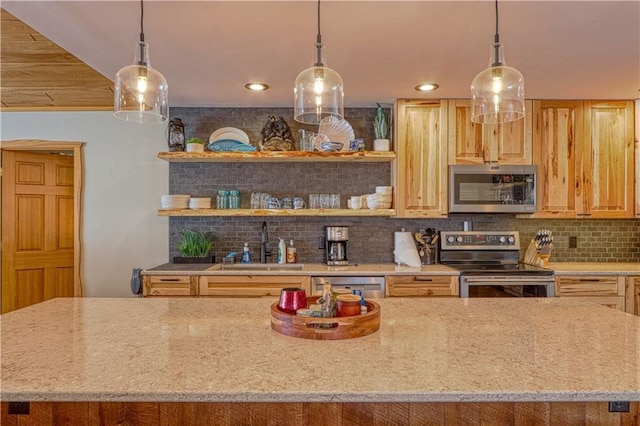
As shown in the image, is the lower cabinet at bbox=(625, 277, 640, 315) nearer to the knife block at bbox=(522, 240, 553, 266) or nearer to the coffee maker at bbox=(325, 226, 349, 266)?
the knife block at bbox=(522, 240, 553, 266)

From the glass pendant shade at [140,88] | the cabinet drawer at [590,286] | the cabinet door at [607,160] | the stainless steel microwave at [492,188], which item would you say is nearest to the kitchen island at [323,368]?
the glass pendant shade at [140,88]

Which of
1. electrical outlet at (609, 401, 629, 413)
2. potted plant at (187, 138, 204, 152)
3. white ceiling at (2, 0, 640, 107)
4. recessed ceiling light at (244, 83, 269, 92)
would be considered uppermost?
white ceiling at (2, 0, 640, 107)

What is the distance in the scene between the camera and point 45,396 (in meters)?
1.05

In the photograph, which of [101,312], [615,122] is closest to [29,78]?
[101,312]

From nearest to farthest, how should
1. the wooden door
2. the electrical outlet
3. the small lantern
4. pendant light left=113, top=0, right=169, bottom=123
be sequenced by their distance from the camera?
1. the electrical outlet
2. pendant light left=113, top=0, right=169, bottom=123
3. the small lantern
4. the wooden door

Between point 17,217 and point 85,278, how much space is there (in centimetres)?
95

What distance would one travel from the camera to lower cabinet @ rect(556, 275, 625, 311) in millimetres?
3281

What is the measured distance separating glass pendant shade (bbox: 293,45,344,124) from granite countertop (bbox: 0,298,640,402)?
33.5 inches

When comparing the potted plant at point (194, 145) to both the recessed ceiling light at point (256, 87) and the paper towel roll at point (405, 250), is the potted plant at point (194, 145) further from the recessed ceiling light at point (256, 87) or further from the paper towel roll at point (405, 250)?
the paper towel roll at point (405, 250)

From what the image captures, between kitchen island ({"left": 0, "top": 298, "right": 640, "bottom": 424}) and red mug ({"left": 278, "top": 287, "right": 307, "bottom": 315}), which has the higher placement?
red mug ({"left": 278, "top": 287, "right": 307, "bottom": 315})

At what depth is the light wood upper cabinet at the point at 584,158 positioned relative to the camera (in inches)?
143

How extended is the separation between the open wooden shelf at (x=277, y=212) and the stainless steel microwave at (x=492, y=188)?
0.58 m

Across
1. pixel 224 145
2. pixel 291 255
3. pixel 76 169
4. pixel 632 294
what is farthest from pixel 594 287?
pixel 76 169

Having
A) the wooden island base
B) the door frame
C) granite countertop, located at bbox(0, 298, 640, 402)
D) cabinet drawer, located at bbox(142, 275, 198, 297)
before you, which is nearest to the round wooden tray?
granite countertop, located at bbox(0, 298, 640, 402)
